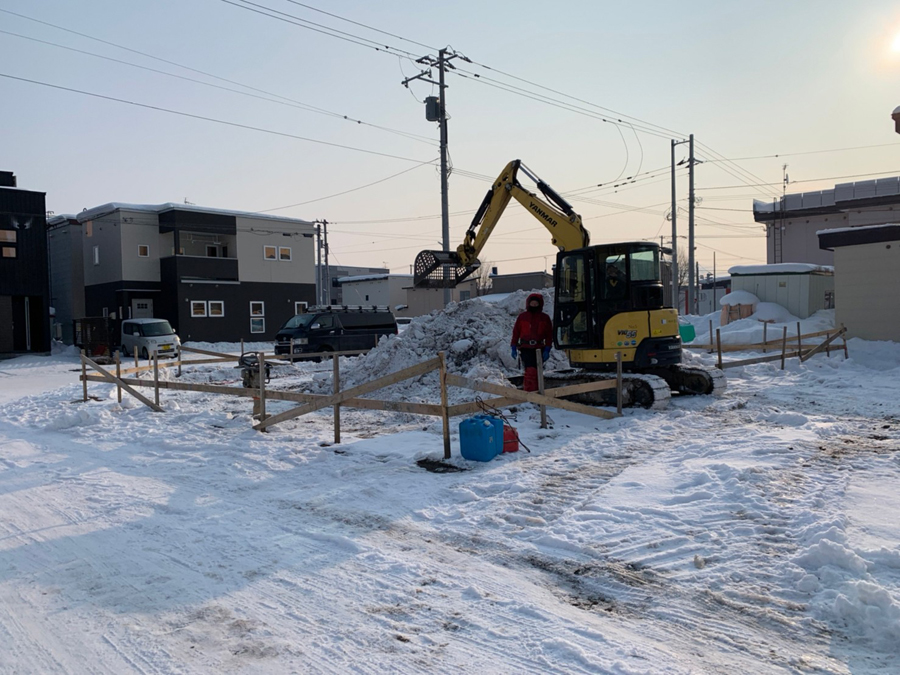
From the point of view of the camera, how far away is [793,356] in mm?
18469

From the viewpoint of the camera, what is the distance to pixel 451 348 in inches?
634

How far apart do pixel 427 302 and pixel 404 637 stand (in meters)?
55.9

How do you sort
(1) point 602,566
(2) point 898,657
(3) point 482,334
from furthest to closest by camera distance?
1. (3) point 482,334
2. (1) point 602,566
3. (2) point 898,657

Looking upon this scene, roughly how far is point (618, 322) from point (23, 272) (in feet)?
95.3

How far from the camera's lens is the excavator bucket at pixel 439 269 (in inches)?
595

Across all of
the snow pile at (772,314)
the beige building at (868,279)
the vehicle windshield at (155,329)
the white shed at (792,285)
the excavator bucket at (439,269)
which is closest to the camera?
the excavator bucket at (439,269)

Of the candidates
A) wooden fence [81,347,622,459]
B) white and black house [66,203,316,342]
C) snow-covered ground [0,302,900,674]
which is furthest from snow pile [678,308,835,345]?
white and black house [66,203,316,342]

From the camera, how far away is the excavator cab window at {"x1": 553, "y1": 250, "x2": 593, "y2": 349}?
12.6 m

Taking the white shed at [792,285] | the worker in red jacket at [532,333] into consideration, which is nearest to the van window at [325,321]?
the worker in red jacket at [532,333]

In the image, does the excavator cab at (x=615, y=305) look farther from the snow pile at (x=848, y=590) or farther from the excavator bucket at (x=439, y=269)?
the snow pile at (x=848, y=590)

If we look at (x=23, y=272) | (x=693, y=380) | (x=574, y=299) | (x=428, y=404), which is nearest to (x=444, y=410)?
(x=428, y=404)

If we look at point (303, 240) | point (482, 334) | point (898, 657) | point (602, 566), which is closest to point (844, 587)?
point (898, 657)

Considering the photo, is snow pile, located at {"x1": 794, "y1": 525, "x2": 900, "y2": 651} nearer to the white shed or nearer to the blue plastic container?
the blue plastic container

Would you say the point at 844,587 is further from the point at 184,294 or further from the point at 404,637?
the point at 184,294
